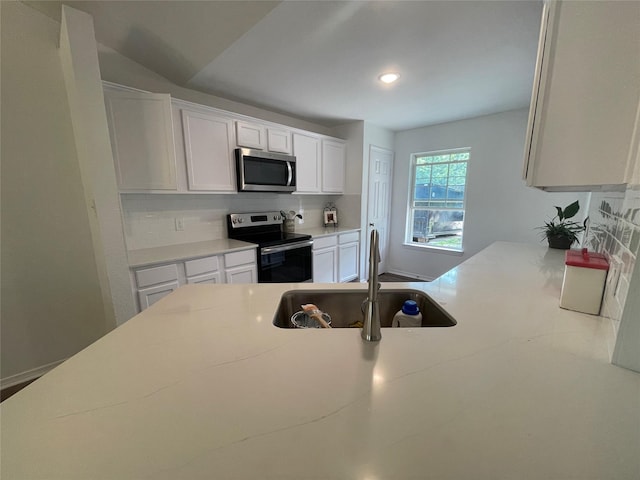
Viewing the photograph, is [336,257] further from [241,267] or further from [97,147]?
[97,147]

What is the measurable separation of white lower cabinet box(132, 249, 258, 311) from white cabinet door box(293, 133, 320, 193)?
1261mm

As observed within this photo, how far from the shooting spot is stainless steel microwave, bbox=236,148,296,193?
8.51 feet

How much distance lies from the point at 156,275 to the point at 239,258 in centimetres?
69

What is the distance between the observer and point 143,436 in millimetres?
474

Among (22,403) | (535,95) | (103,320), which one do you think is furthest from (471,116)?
(103,320)

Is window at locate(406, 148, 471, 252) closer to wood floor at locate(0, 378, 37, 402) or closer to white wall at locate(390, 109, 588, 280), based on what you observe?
white wall at locate(390, 109, 588, 280)

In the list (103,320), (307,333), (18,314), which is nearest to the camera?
(307,333)

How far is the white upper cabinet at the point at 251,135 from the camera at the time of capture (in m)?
2.59

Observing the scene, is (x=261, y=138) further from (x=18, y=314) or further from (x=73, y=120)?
(x=18, y=314)

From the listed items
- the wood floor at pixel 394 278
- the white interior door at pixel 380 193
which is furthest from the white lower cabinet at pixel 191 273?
the wood floor at pixel 394 278

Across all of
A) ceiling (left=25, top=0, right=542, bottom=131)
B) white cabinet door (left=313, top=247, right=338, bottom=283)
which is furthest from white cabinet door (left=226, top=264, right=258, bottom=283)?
ceiling (left=25, top=0, right=542, bottom=131)

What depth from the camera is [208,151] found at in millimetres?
2398

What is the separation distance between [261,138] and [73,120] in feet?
5.00

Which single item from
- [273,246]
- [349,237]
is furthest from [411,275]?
[273,246]
